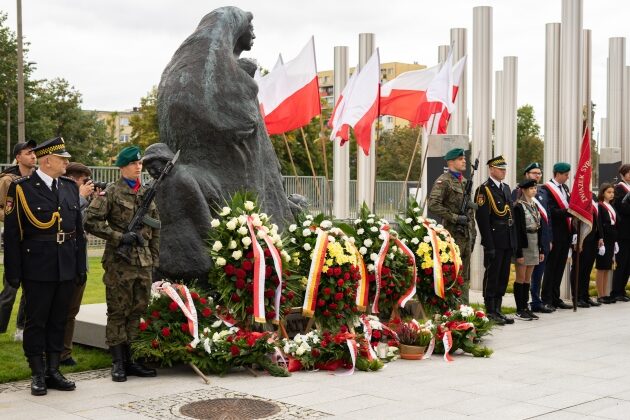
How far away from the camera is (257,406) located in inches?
252

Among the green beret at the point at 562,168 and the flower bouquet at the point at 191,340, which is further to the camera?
the green beret at the point at 562,168

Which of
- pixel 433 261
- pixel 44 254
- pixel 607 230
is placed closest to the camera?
pixel 44 254

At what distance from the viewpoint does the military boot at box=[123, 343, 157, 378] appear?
744cm

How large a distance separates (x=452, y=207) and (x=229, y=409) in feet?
15.4

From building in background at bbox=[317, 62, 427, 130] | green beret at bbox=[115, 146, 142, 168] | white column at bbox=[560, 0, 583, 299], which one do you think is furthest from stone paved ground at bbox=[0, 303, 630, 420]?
building in background at bbox=[317, 62, 427, 130]

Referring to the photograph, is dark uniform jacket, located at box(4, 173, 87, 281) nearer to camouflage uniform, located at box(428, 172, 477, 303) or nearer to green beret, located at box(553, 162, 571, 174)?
camouflage uniform, located at box(428, 172, 477, 303)

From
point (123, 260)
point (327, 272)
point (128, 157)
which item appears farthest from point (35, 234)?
point (327, 272)

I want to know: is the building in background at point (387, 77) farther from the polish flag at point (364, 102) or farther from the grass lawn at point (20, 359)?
the grass lawn at point (20, 359)

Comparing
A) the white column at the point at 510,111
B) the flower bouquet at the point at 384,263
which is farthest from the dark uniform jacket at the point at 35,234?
the white column at the point at 510,111

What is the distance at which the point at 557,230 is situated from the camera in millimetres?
12266

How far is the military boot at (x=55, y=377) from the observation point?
6.93 metres

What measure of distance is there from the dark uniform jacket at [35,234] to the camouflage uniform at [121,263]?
417 millimetres

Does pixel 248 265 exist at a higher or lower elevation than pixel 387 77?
lower

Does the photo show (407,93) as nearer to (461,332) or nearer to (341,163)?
(341,163)
